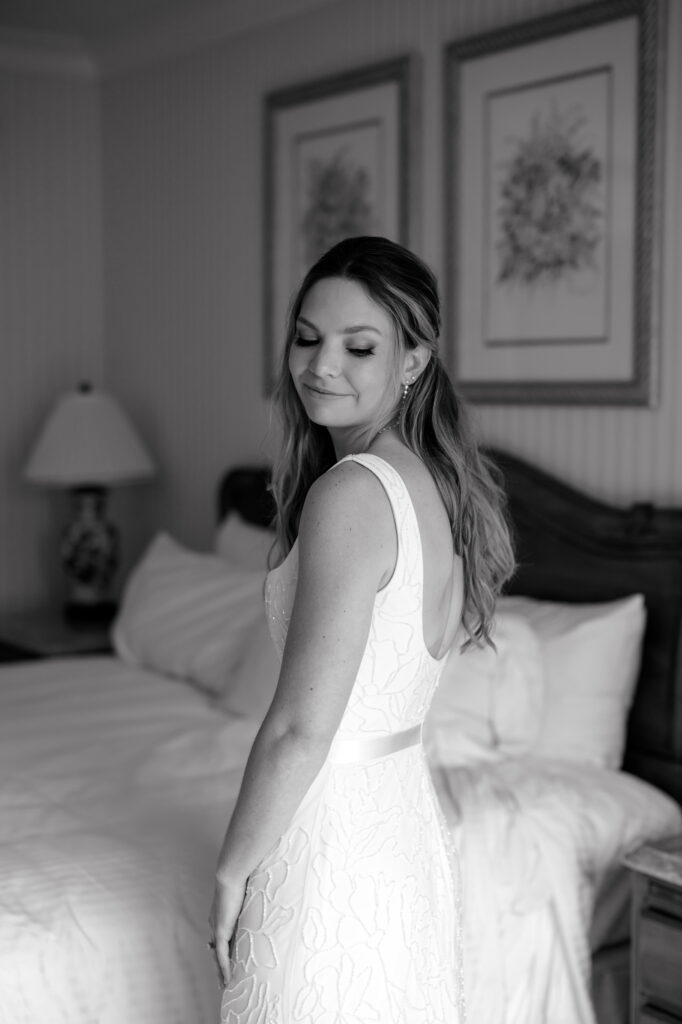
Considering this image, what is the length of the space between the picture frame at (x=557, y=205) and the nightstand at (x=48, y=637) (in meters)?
1.56

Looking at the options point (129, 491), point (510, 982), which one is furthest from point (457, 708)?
point (129, 491)

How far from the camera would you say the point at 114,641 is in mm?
3854

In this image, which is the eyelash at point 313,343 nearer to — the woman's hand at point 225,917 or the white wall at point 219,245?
the woman's hand at point 225,917

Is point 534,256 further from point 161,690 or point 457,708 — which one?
point 161,690

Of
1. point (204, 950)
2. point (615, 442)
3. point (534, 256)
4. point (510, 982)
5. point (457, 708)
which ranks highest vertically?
point (534, 256)

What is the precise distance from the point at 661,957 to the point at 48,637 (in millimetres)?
2486

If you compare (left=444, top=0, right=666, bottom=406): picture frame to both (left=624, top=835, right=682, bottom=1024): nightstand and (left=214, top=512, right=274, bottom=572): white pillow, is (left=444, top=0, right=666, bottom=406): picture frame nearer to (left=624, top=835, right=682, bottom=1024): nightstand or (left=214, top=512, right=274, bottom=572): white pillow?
(left=214, top=512, right=274, bottom=572): white pillow

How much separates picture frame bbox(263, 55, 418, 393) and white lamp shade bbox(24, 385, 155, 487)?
628 mm

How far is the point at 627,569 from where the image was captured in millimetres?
2904

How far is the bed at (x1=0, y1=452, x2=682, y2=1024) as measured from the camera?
2.12m

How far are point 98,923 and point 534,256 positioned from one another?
1.91 m

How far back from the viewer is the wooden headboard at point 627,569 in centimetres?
282

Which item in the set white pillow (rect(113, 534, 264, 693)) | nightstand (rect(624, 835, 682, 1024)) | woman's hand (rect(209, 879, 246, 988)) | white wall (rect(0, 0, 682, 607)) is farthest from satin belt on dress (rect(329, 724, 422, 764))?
white wall (rect(0, 0, 682, 607))

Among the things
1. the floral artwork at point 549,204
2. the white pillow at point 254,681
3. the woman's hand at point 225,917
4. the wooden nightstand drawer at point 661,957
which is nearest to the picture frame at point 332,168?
the floral artwork at point 549,204
